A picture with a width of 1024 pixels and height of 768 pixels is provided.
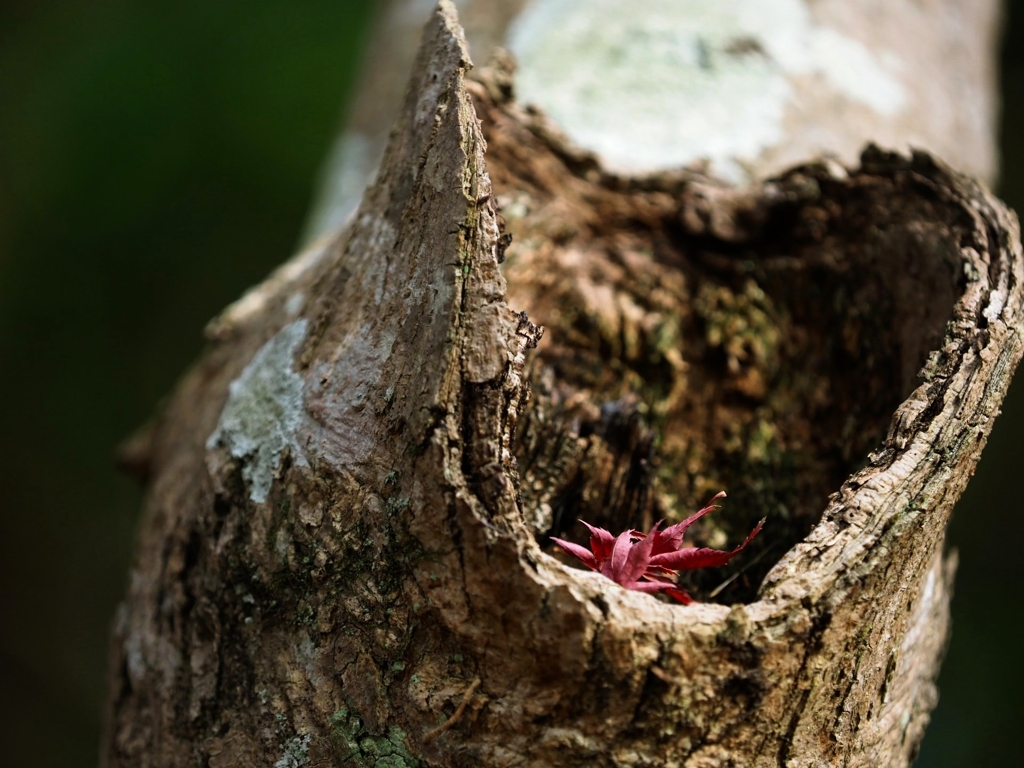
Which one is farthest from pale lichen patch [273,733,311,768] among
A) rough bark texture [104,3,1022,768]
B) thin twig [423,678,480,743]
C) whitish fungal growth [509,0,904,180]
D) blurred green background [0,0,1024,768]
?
blurred green background [0,0,1024,768]

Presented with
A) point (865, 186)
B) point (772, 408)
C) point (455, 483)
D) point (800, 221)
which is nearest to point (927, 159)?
point (865, 186)

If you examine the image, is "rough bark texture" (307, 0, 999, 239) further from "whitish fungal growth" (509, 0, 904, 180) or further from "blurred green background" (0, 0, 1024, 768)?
"blurred green background" (0, 0, 1024, 768)

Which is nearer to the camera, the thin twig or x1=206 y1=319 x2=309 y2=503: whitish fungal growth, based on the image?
the thin twig

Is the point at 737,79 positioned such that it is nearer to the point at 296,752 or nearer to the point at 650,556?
the point at 650,556

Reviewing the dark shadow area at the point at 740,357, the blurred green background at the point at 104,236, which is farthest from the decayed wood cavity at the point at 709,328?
the blurred green background at the point at 104,236

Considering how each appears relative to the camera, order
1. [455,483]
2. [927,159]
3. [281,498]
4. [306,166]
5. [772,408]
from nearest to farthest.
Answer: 1. [455,483]
2. [281,498]
3. [927,159]
4. [772,408]
5. [306,166]

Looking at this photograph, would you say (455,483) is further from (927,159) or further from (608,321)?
(927,159)
